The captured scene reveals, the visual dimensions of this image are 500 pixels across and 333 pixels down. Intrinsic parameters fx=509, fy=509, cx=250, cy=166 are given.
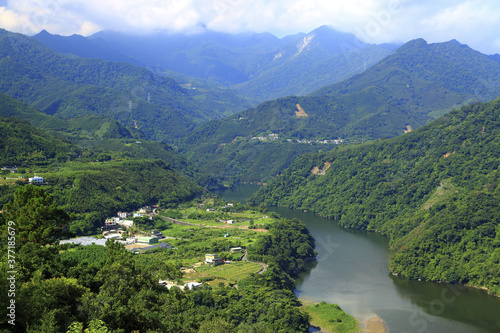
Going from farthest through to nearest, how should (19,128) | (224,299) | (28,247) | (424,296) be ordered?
(19,128) → (424,296) → (224,299) → (28,247)

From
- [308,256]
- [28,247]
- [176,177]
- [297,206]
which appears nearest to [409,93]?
[297,206]

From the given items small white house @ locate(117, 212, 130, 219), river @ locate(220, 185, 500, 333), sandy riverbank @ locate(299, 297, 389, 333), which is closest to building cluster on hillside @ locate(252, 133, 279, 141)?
river @ locate(220, 185, 500, 333)

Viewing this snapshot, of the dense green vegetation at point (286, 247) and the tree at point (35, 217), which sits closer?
the tree at point (35, 217)

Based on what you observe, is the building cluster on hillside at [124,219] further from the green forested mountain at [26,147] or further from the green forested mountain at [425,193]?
the green forested mountain at [425,193]

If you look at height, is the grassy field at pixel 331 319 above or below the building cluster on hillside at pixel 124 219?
below

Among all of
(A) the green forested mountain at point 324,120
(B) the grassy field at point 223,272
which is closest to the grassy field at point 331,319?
(B) the grassy field at point 223,272

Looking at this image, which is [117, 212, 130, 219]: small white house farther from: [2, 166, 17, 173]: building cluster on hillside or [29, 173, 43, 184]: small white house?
[2, 166, 17, 173]: building cluster on hillside

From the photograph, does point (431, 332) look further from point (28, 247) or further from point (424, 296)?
point (28, 247)
